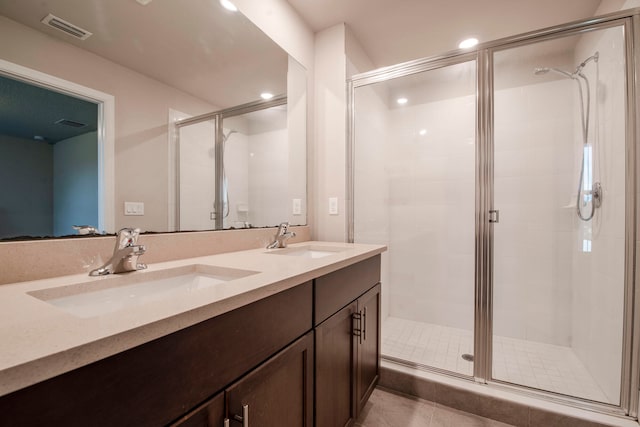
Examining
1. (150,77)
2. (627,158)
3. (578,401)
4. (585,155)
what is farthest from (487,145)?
(150,77)

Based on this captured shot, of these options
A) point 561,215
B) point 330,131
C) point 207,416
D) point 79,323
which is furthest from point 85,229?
point 561,215

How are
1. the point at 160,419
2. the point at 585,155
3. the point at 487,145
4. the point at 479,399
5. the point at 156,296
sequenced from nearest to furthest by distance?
the point at 160,419 < the point at 156,296 < the point at 479,399 < the point at 487,145 < the point at 585,155

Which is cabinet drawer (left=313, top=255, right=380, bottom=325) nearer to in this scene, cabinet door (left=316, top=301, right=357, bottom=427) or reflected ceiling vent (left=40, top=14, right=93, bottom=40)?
cabinet door (left=316, top=301, right=357, bottom=427)

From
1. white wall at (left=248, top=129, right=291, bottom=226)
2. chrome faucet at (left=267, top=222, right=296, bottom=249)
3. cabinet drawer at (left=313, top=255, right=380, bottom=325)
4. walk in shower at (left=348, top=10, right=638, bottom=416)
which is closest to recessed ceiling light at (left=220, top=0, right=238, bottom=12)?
white wall at (left=248, top=129, right=291, bottom=226)

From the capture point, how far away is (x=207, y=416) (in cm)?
57

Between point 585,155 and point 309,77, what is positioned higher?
point 309,77

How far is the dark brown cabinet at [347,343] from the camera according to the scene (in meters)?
1.00

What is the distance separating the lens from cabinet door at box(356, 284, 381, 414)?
4.28 feet

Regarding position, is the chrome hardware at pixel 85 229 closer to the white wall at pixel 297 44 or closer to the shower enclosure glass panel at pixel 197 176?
the shower enclosure glass panel at pixel 197 176

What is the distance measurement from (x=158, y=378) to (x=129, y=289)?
1.44ft

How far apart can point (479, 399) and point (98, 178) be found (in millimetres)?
1977

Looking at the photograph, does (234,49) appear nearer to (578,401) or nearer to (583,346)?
(578,401)

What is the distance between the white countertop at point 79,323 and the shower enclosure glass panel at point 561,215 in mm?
1751

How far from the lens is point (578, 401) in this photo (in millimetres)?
1414
